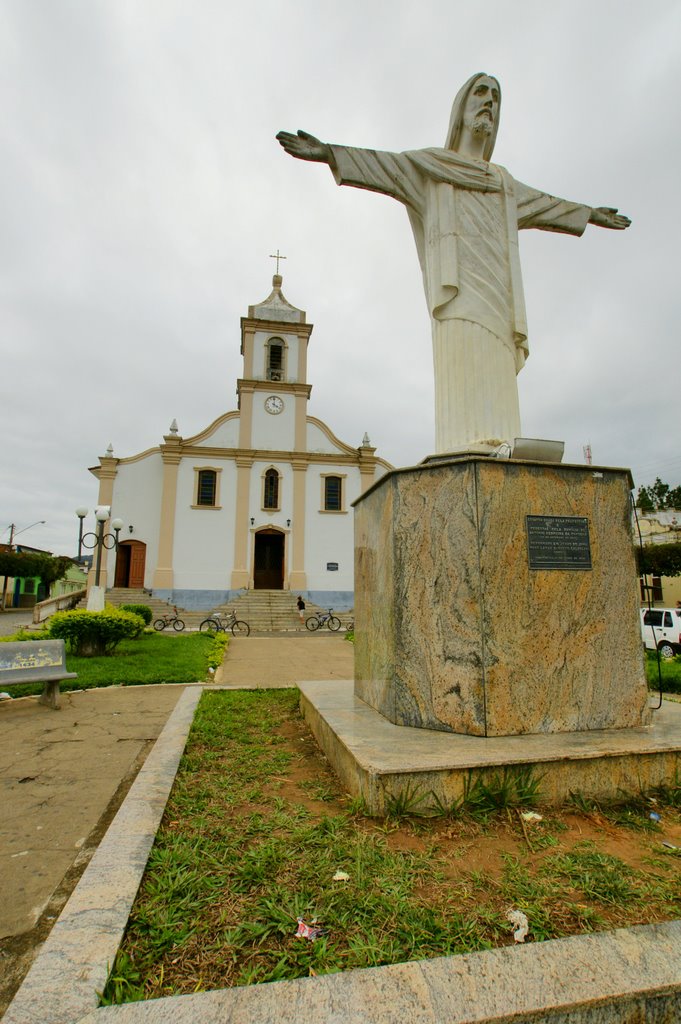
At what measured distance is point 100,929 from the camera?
155 cm

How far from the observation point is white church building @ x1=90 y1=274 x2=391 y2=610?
22188 mm

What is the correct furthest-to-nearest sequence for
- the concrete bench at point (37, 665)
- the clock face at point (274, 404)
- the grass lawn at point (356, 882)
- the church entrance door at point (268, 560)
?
the clock face at point (274, 404)
the church entrance door at point (268, 560)
the concrete bench at point (37, 665)
the grass lawn at point (356, 882)

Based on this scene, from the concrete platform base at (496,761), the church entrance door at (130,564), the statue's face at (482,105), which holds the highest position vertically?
the statue's face at (482,105)

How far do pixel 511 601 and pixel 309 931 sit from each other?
1.94 m

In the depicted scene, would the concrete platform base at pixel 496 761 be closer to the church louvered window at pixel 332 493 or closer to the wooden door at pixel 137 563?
the wooden door at pixel 137 563

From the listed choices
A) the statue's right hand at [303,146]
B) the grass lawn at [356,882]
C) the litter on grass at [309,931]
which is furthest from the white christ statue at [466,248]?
the litter on grass at [309,931]

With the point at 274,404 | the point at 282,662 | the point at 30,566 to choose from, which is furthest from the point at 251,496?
the point at 30,566

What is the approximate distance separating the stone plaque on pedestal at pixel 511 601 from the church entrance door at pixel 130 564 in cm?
2044

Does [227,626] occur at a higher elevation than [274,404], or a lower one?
lower

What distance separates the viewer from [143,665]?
8.11m

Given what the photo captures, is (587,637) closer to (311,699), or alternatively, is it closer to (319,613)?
(311,699)

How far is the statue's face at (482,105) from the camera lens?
177 inches

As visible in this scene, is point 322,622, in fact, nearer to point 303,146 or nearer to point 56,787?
point 56,787

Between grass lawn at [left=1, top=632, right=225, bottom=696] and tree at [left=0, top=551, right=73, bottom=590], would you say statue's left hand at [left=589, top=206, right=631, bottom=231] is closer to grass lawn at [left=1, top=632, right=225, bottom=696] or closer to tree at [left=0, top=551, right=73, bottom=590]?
grass lawn at [left=1, top=632, right=225, bottom=696]
